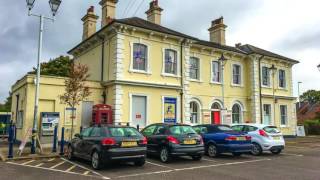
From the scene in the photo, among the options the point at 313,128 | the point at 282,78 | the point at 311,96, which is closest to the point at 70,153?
the point at 282,78

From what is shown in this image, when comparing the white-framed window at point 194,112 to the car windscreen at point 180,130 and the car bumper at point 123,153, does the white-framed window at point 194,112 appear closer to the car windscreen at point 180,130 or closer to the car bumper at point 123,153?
the car windscreen at point 180,130

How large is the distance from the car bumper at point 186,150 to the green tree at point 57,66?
27956mm

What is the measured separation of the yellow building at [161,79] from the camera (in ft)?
61.8

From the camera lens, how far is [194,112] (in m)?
23.6

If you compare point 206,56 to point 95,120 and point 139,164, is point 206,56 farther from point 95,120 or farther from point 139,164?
point 139,164

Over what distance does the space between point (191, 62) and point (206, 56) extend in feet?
5.55

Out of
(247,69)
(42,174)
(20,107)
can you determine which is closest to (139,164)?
(42,174)

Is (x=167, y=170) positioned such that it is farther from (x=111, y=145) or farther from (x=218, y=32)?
(x=218, y=32)

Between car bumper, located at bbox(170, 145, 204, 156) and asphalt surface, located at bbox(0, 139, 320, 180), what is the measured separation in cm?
38

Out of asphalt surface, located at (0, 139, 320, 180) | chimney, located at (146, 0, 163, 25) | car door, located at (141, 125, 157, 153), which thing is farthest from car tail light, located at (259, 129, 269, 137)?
chimney, located at (146, 0, 163, 25)

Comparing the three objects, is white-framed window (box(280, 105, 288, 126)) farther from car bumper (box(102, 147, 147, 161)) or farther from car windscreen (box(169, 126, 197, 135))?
car bumper (box(102, 147, 147, 161))

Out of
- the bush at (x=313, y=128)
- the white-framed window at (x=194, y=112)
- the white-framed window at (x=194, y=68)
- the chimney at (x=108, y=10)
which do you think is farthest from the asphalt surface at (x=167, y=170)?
the bush at (x=313, y=128)

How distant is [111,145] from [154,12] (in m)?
16.9

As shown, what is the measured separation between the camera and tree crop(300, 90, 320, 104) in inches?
2596
